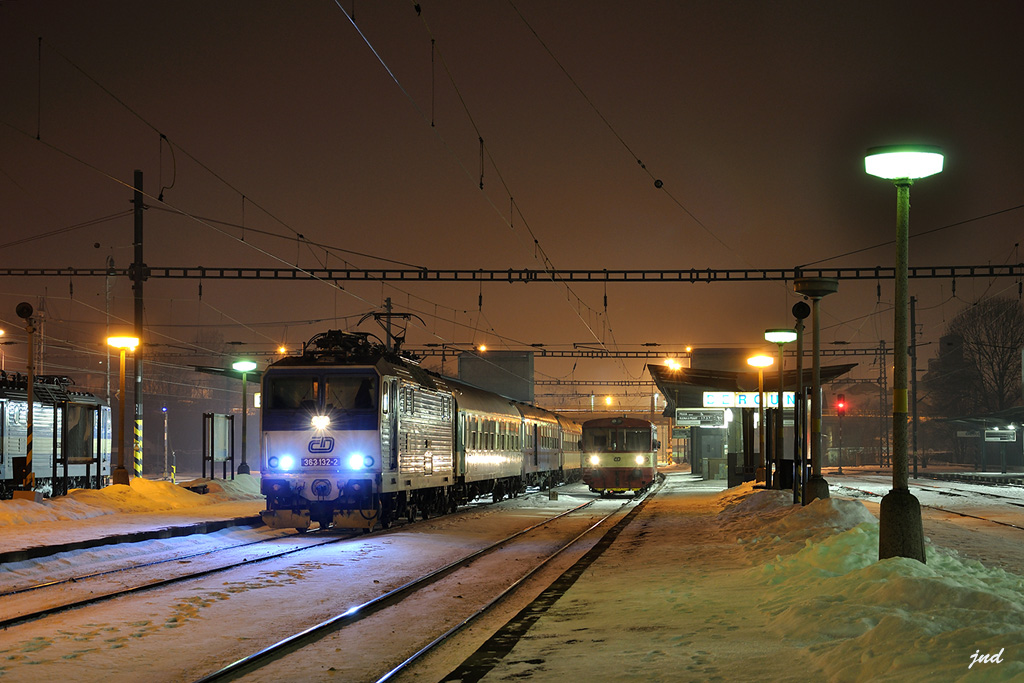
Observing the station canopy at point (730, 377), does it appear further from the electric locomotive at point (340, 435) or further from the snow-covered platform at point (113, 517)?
the electric locomotive at point (340, 435)

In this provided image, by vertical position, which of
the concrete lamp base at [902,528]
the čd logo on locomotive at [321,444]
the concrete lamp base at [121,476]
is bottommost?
the concrete lamp base at [121,476]

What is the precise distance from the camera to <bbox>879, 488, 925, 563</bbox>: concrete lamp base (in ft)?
38.2

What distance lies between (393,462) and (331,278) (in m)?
11.3

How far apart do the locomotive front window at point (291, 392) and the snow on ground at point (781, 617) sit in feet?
16.4

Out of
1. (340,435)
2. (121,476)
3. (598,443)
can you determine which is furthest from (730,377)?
(121,476)

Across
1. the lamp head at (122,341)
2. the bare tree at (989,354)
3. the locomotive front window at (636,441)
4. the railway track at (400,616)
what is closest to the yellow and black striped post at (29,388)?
the lamp head at (122,341)

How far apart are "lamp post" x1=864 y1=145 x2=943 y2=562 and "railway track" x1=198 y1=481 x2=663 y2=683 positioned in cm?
442

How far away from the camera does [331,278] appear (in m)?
31.8

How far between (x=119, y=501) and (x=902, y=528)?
19.1 m

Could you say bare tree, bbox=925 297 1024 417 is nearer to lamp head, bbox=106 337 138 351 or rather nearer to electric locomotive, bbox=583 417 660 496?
electric locomotive, bbox=583 417 660 496

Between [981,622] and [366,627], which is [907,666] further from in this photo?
[366,627]

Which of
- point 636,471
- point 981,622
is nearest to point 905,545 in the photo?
point 981,622

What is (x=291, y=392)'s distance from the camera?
71.5 ft

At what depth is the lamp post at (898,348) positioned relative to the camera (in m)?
11.7
